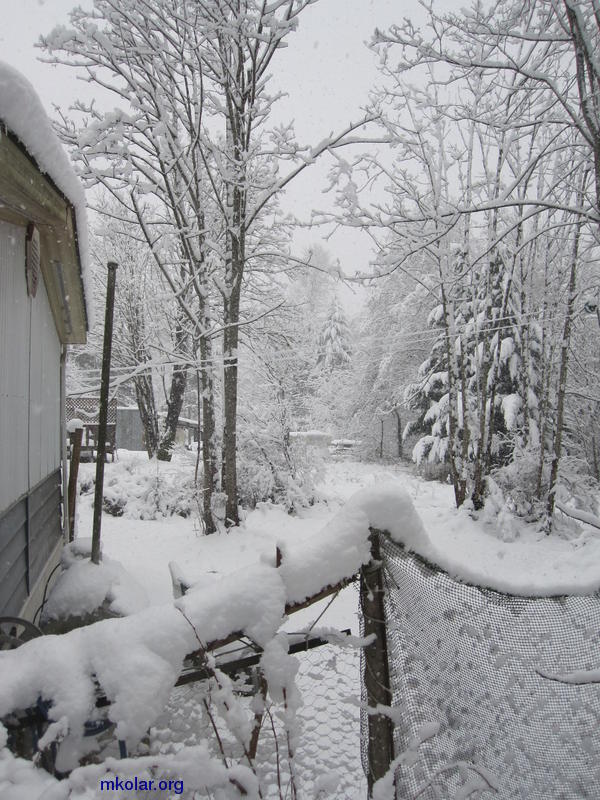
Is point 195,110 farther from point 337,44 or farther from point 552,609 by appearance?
point 552,609

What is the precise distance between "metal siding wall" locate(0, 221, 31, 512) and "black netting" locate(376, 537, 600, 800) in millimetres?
1917

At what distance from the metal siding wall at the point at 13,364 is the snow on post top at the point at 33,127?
1.49 feet

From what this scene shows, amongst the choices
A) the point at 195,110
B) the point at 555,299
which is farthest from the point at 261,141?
the point at 555,299

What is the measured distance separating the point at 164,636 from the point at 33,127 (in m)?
1.69

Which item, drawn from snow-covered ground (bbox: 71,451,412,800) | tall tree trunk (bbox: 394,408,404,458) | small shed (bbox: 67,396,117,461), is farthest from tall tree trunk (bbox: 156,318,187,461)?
tall tree trunk (bbox: 394,408,404,458)

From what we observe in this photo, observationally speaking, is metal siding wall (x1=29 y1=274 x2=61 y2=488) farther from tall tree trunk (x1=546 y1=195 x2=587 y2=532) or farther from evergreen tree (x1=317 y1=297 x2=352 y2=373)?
evergreen tree (x1=317 y1=297 x2=352 y2=373)

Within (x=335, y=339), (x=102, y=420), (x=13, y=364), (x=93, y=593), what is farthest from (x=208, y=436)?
(x=335, y=339)

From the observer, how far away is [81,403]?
56.1 ft

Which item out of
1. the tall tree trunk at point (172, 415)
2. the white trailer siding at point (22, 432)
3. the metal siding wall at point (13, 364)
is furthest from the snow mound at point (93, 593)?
the tall tree trunk at point (172, 415)

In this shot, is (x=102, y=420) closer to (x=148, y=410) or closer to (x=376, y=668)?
(x=376, y=668)

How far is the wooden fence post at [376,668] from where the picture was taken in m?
1.49

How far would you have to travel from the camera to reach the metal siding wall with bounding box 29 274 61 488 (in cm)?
333

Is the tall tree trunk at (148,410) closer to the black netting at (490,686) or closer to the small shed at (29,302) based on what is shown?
the small shed at (29,302)

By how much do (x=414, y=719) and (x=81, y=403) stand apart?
1757 centimetres
